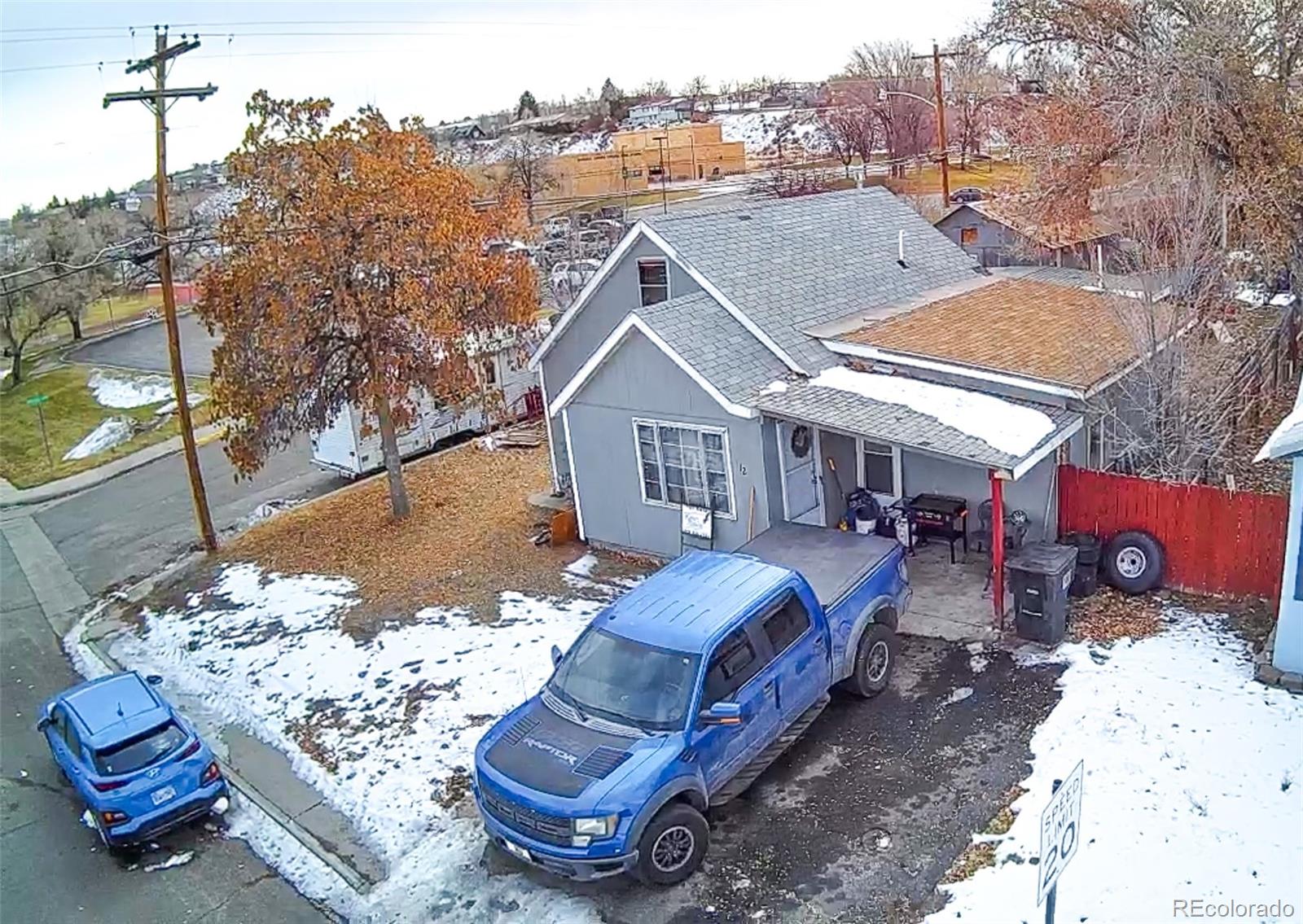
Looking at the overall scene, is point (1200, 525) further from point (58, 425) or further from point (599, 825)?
point (58, 425)

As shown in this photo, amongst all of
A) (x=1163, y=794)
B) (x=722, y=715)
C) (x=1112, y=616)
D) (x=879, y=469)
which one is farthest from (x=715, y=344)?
(x=1163, y=794)

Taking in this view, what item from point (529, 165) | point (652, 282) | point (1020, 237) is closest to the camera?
point (652, 282)

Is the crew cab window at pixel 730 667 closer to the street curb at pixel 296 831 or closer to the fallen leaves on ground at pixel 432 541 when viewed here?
the street curb at pixel 296 831

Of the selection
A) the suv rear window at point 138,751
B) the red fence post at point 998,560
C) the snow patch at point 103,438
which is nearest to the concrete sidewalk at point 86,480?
the snow patch at point 103,438

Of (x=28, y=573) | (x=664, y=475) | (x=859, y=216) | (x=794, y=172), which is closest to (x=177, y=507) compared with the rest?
(x=28, y=573)

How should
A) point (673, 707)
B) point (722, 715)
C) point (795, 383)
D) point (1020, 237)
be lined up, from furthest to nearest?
point (1020, 237) → point (795, 383) → point (673, 707) → point (722, 715)

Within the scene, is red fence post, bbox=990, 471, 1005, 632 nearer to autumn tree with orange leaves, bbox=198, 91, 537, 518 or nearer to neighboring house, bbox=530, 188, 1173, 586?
neighboring house, bbox=530, 188, 1173, 586
